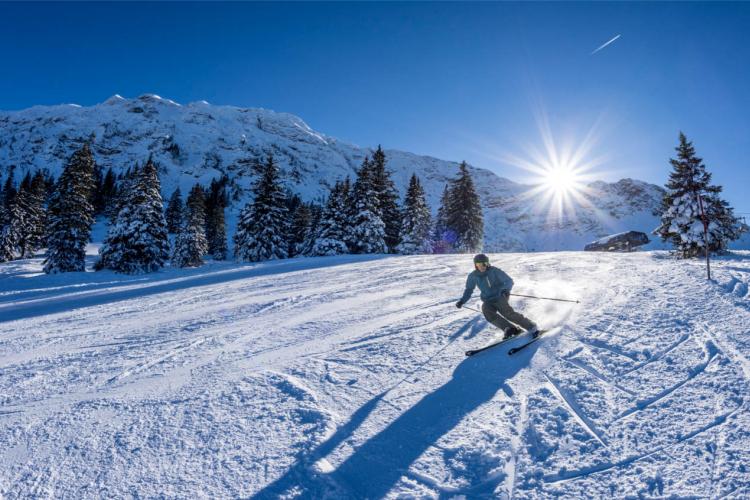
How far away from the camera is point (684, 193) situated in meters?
15.8

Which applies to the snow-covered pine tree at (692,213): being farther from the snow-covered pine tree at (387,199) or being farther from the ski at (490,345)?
the snow-covered pine tree at (387,199)

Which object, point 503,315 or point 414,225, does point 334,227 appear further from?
point 503,315

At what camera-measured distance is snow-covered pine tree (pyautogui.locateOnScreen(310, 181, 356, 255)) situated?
96.8 feet

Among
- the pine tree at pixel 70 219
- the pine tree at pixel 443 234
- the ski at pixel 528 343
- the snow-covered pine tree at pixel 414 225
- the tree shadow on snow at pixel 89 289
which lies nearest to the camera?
the ski at pixel 528 343

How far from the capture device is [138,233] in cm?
2666

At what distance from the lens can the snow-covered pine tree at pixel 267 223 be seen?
97.7ft

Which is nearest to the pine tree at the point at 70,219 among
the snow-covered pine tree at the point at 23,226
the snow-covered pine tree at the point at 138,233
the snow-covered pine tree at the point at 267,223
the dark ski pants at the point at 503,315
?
the snow-covered pine tree at the point at 138,233

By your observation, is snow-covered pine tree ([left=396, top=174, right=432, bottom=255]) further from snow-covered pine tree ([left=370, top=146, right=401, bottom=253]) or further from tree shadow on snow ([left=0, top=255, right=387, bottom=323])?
tree shadow on snow ([left=0, top=255, right=387, bottom=323])

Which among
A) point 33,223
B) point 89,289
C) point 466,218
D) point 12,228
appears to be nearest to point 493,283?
point 89,289

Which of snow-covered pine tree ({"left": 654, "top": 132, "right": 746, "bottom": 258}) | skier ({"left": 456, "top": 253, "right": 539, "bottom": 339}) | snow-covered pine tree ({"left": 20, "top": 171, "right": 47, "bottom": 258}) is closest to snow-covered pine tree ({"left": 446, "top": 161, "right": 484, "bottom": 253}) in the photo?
snow-covered pine tree ({"left": 654, "top": 132, "right": 746, "bottom": 258})

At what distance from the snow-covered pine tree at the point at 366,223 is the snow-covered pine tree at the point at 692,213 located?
738 inches

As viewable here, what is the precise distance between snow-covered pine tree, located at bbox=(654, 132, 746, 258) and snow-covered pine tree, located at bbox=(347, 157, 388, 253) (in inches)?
738

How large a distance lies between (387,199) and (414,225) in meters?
3.85

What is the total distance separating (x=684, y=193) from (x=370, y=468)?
64.1ft
